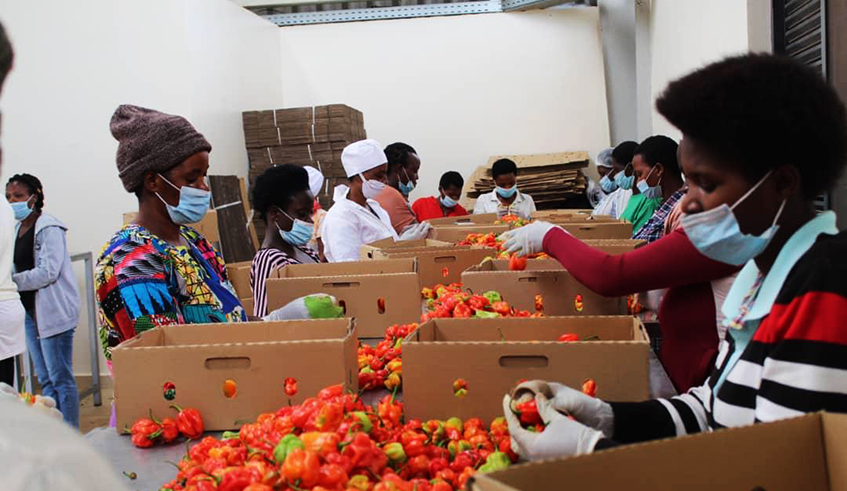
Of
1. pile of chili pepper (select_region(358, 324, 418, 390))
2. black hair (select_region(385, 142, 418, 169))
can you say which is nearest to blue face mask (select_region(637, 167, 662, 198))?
pile of chili pepper (select_region(358, 324, 418, 390))

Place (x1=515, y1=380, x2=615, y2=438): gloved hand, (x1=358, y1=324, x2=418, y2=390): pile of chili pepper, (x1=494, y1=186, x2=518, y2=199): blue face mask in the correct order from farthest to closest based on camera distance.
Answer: (x1=494, y1=186, x2=518, y2=199): blue face mask, (x1=358, y1=324, x2=418, y2=390): pile of chili pepper, (x1=515, y1=380, x2=615, y2=438): gloved hand

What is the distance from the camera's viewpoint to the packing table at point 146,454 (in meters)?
1.75

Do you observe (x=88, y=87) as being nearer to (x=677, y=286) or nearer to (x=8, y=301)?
(x=8, y=301)

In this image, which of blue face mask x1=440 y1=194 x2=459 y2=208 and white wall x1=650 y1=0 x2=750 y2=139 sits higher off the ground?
white wall x1=650 y1=0 x2=750 y2=139

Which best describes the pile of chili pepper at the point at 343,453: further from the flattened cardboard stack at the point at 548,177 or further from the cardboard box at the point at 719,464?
the flattened cardboard stack at the point at 548,177

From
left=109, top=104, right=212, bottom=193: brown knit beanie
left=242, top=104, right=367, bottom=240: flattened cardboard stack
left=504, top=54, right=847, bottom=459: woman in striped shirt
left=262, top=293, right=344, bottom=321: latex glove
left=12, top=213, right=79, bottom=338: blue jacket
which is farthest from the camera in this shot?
left=242, top=104, right=367, bottom=240: flattened cardboard stack

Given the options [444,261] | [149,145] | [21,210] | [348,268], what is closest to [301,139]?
[21,210]

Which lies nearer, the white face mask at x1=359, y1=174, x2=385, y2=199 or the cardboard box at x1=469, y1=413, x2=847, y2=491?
the cardboard box at x1=469, y1=413, x2=847, y2=491

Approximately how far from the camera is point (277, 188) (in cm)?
392

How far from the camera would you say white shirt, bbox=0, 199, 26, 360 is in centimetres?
444

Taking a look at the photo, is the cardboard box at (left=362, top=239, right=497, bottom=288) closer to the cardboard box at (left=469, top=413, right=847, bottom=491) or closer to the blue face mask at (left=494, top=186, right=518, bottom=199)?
the cardboard box at (left=469, top=413, right=847, bottom=491)

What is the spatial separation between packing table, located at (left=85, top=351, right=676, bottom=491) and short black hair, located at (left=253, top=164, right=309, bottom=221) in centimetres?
189

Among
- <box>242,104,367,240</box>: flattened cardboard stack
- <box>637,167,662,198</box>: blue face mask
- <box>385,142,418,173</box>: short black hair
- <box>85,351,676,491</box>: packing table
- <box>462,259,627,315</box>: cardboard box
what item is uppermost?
<box>242,104,367,240</box>: flattened cardboard stack

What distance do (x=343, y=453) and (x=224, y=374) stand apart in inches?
26.5
